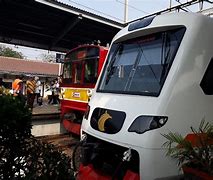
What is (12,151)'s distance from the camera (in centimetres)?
285

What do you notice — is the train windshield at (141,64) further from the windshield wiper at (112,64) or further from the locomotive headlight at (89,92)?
the locomotive headlight at (89,92)

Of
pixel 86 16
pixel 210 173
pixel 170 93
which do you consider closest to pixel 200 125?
pixel 170 93

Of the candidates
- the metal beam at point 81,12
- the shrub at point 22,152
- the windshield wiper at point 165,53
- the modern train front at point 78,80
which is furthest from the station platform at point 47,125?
the shrub at point 22,152

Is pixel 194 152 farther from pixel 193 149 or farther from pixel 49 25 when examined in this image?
pixel 49 25

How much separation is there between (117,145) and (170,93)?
3.17 feet

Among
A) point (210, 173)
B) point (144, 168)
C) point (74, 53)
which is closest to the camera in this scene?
point (210, 173)

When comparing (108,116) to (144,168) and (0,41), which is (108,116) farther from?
(0,41)

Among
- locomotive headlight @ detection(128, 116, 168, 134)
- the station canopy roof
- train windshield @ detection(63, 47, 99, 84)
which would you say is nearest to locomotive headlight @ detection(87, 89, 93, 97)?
train windshield @ detection(63, 47, 99, 84)

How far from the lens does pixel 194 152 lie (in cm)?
333

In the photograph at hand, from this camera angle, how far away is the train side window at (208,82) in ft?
13.3

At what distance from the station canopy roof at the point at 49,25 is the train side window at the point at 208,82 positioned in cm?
676

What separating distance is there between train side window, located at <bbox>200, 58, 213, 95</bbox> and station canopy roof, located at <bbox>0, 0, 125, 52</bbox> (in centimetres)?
676

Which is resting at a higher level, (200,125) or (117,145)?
(200,125)

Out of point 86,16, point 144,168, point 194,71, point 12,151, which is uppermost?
point 86,16
